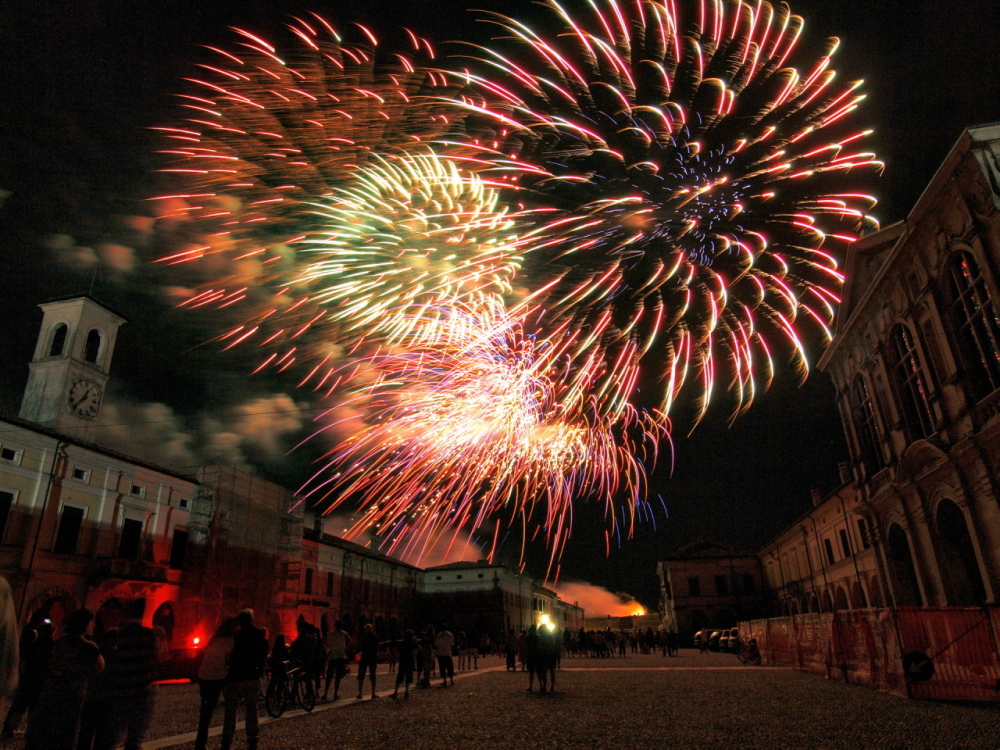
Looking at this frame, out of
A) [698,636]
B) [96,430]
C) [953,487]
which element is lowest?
[698,636]

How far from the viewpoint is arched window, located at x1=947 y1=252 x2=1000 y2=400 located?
1407 centimetres

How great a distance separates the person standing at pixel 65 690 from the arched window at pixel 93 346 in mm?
30706

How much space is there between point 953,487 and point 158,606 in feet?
96.4

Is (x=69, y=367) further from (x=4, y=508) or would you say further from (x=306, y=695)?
(x=306, y=695)

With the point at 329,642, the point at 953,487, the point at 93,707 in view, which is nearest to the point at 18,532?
the point at 329,642

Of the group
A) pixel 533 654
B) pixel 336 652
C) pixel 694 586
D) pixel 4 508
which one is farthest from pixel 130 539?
pixel 694 586

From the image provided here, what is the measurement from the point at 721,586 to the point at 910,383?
142ft

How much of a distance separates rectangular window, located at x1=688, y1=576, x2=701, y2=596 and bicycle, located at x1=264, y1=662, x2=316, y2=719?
2097 inches

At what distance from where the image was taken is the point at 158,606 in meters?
26.6

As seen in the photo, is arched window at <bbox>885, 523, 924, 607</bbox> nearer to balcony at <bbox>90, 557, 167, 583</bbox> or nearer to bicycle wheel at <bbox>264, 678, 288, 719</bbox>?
bicycle wheel at <bbox>264, 678, 288, 719</bbox>

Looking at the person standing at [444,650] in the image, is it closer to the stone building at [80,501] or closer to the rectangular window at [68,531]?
the stone building at [80,501]

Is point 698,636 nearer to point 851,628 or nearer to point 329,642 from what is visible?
point 851,628

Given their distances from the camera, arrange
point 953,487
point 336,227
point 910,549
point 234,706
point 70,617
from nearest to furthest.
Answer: point 70,617
point 234,706
point 336,227
point 953,487
point 910,549

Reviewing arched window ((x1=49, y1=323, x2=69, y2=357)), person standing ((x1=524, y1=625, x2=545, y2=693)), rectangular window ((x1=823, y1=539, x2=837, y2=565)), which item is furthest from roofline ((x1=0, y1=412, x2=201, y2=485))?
rectangular window ((x1=823, y1=539, x2=837, y2=565))
